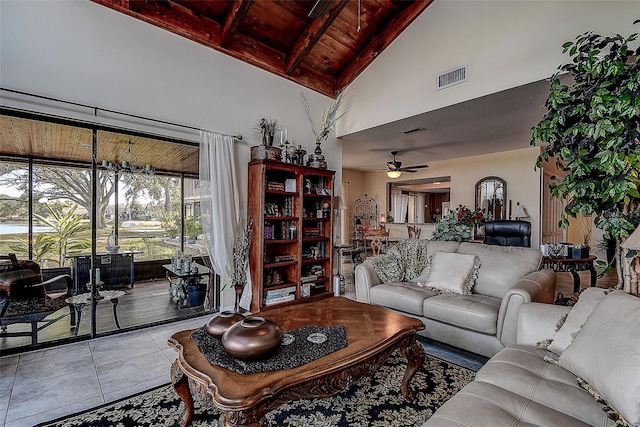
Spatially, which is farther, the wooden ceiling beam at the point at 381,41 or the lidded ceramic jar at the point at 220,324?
the wooden ceiling beam at the point at 381,41

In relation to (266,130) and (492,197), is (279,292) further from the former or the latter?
(492,197)

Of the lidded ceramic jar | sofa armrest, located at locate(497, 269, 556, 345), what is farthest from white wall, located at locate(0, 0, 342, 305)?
sofa armrest, located at locate(497, 269, 556, 345)

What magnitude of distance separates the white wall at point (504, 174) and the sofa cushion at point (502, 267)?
331 cm

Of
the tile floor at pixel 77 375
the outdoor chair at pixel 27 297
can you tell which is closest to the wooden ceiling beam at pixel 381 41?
the tile floor at pixel 77 375

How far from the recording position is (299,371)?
148cm

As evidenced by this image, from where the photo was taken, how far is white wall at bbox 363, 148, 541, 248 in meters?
6.42

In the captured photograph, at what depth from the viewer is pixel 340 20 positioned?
4.34 metres

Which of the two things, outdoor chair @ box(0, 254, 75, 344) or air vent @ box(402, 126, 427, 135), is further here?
air vent @ box(402, 126, 427, 135)

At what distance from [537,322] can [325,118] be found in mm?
4156

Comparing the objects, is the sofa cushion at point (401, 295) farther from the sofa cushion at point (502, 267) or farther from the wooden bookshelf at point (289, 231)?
the wooden bookshelf at point (289, 231)

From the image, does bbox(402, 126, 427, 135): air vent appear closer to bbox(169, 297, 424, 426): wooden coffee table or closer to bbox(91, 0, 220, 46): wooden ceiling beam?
bbox(91, 0, 220, 46): wooden ceiling beam

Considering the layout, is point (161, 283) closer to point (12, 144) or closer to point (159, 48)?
point (12, 144)

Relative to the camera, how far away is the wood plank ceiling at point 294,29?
141 inches

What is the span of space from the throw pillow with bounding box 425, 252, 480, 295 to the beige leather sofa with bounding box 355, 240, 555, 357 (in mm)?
69
